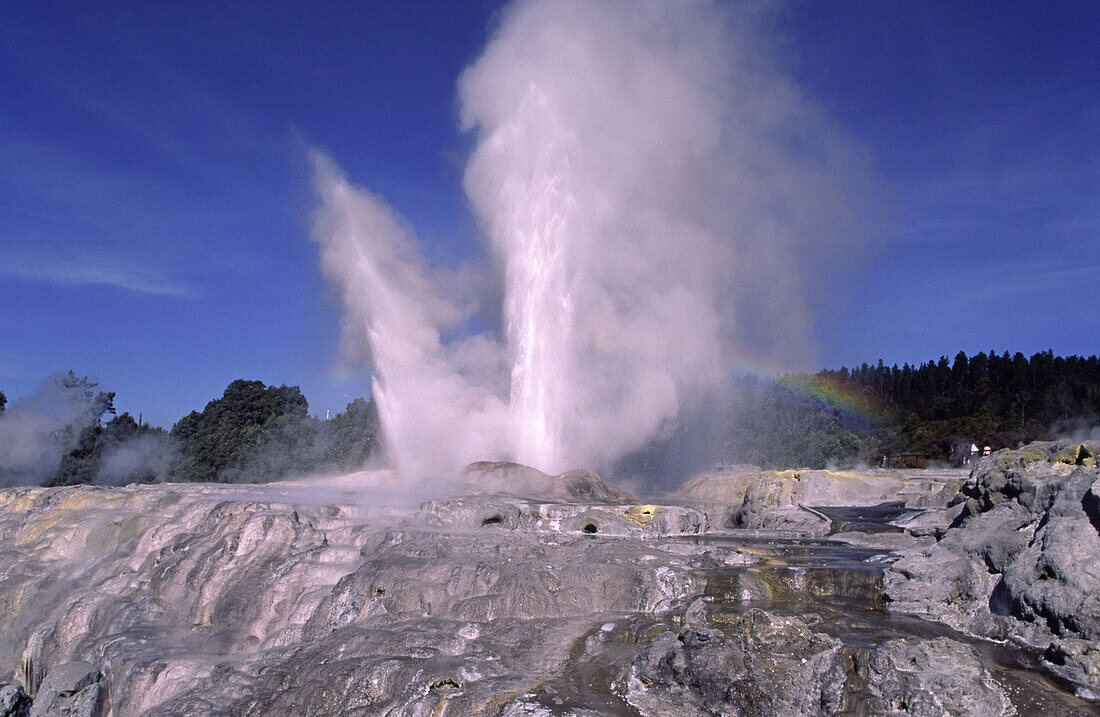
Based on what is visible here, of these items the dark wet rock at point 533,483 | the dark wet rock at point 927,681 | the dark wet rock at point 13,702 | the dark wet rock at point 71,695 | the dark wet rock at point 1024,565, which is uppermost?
the dark wet rock at point 533,483

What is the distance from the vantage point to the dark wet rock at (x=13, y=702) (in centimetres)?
1047

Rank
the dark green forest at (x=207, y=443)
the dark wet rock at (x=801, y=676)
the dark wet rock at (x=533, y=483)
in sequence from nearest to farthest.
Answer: the dark wet rock at (x=801, y=676)
the dark wet rock at (x=533, y=483)
the dark green forest at (x=207, y=443)

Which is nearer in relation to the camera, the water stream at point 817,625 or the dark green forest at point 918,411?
the water stream at point 817,625

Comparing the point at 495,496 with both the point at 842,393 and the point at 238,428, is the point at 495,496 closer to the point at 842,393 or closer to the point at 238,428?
the point at 238,428

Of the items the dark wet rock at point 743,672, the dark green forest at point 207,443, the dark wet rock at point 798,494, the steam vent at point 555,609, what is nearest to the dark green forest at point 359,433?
the dark green forest at point 207,443

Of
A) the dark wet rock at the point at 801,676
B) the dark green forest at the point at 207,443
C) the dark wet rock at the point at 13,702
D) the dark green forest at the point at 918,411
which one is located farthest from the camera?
the dark green forest at the point at 918,411

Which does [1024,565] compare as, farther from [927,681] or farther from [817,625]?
[927,681]

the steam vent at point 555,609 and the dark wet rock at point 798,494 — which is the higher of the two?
the dark wet rock at point 798,494

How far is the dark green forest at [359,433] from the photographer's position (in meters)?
34.8

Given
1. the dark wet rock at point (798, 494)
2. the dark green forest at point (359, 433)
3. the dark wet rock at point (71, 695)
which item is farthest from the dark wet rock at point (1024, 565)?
the dark green forest at point (359, 433)

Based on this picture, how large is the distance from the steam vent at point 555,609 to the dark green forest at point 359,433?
42.6 ft

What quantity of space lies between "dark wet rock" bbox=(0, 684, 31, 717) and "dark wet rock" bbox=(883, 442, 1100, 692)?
37.2 feet

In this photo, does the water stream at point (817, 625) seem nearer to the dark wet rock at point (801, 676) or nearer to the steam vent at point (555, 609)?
the steam vent at point (555, 609)

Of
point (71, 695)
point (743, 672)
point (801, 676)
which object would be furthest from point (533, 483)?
point (801, 676)
